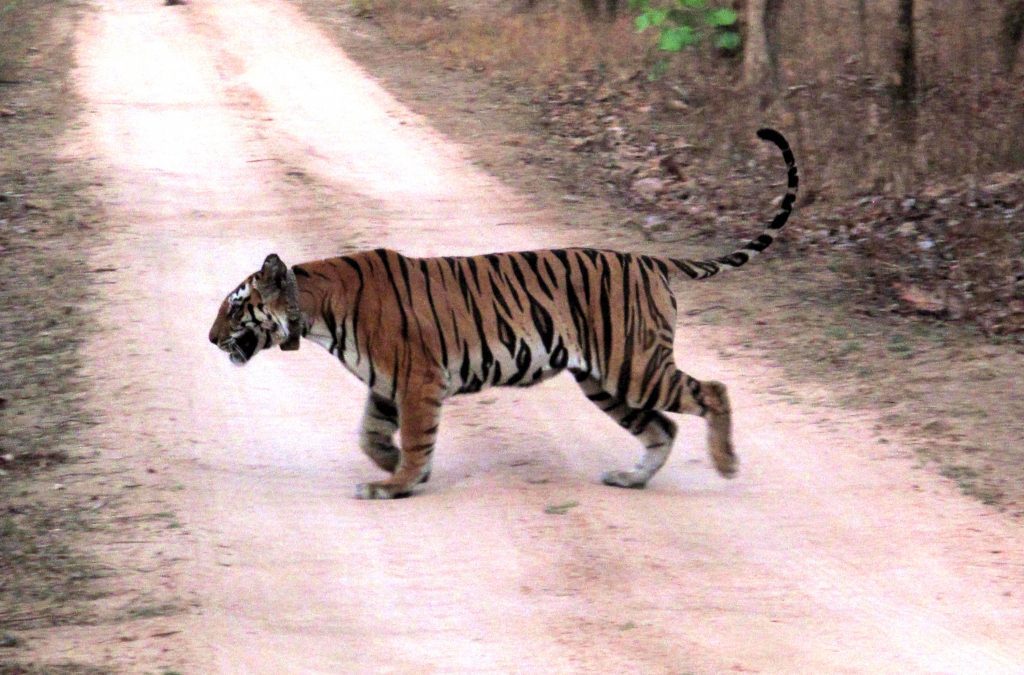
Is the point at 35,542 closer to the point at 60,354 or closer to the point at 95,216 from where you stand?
the point at 60,354

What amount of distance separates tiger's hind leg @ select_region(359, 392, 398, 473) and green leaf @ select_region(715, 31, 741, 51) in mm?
10809

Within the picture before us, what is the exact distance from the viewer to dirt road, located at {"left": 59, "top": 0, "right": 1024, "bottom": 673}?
5.67m

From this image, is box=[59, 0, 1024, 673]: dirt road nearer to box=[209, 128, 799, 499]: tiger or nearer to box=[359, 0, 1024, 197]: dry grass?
box=[209, 128, 799, 499]: tiger

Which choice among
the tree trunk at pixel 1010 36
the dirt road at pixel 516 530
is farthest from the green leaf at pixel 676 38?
the dirt road at pixel 516 530

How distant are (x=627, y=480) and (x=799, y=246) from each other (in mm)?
5662

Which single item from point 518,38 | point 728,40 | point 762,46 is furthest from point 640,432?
point 518,38

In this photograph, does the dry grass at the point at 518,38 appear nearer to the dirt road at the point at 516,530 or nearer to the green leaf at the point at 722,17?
the green leaf at the point at 722,17

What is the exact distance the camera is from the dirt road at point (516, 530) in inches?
223

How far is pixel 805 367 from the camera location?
9.71m

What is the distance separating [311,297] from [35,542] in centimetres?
167

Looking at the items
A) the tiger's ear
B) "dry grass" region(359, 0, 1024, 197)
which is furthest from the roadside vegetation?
"dry grass" region(359, 0, 1024, 197)

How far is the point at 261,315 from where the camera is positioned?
Answer: 7.22 metres

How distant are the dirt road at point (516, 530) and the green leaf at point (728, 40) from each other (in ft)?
18.6

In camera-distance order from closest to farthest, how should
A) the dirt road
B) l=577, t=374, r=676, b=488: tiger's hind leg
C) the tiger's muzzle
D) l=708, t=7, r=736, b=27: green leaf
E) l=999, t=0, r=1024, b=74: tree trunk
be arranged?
the dirt road → the tiger's muzzle → l=577, t=374, r=676, b=488: tiger's hind leg → l=999, t=0, r=1024, b=74: tree trunk → l=708, t=7, r=736, b=27: green leaf
